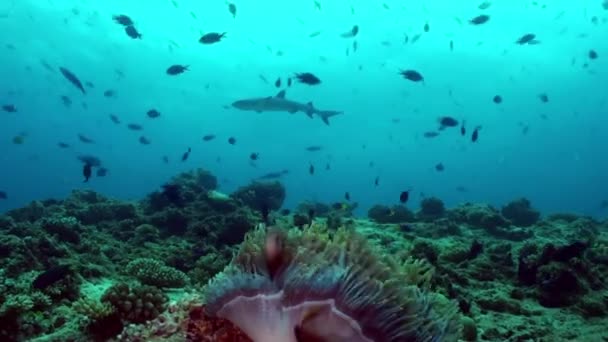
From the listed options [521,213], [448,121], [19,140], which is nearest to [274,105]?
[448,121]

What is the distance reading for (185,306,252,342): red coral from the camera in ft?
10.5

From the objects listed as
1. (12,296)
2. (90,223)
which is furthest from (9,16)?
(12,296)

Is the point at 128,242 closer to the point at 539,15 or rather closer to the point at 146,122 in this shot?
the point at 539,15

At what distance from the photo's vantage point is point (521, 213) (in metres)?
21.7

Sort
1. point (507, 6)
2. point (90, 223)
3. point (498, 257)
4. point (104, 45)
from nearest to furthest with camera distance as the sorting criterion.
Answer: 1. point (498, 257)
2. point (90, 223)
3. point (507, 6)
4. point (104, 45)

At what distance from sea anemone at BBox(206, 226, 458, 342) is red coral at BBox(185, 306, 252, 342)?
4.4 inches

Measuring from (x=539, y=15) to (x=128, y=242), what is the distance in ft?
148

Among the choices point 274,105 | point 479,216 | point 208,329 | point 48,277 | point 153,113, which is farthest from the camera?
point 274,105

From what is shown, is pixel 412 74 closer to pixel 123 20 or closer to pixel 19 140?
pixel 123 20

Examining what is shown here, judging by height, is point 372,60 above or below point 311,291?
A: above

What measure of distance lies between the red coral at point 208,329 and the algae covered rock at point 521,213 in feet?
66.8

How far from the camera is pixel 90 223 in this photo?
1566cm

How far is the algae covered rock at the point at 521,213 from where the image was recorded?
70.3 feet

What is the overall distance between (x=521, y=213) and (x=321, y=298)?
21.6 m
